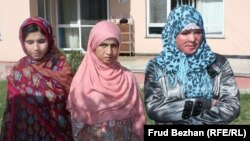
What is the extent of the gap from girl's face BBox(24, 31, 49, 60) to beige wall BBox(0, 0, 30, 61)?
9651 mm

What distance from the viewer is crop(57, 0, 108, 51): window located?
13938mm

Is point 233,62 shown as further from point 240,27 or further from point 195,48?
point 195,48

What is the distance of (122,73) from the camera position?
10.3 ft

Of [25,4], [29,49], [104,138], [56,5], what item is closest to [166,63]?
[104,138]

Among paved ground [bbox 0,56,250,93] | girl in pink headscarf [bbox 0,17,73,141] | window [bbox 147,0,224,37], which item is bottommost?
paved ground [bbox 0,56,250,93]

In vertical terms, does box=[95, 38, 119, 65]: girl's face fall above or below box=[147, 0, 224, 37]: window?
below

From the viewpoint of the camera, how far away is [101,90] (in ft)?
10.1

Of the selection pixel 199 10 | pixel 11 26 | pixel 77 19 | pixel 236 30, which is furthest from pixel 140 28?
pixel 11 26

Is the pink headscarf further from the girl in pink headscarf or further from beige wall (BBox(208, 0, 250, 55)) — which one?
beige wall (BBox(208, 0, 250, 55))

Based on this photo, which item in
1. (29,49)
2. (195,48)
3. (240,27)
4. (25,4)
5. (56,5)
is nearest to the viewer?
(195,48)

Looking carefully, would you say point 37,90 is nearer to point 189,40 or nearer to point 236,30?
point 189,40

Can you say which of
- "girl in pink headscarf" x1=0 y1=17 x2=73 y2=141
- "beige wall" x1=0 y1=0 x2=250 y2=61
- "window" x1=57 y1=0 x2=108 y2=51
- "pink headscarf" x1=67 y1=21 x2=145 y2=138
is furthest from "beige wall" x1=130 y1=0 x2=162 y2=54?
"pink headscarf" x1=67 y1=21 x2=145 y2=138

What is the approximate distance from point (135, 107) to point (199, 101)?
44 cm

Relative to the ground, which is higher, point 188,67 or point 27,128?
point 188,67
